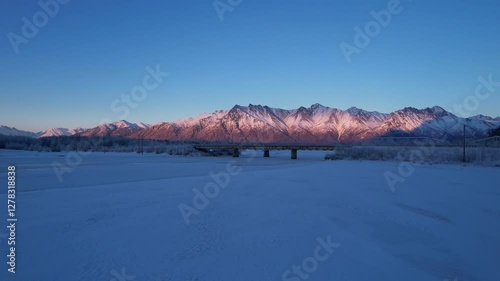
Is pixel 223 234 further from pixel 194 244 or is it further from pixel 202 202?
pixel 202 202

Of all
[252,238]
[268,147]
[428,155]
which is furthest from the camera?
[268,147]

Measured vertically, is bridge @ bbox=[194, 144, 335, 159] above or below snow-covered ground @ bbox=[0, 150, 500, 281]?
A: above

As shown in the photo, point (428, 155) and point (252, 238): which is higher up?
point (428, 155)

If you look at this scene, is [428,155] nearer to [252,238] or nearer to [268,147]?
[252,238]

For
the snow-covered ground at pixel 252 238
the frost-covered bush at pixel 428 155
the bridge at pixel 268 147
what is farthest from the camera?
the bridge at pixel 268 147

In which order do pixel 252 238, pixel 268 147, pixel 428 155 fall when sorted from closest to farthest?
pixel 252 238 < pixel 428 155 < pixel 268 147

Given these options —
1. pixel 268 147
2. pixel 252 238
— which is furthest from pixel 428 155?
pixel 268 147

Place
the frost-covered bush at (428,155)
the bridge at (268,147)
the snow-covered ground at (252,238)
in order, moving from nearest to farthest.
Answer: the snow-covered ground at (252,238), the frost-covered bush at (428,155), the bridge at (268,147)

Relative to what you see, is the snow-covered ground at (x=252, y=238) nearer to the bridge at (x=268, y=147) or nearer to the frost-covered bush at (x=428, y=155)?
the frost-covered bush at (x=428, y=155)

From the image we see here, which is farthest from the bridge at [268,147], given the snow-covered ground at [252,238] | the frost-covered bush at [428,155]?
the snow-covered ground at [252,238]

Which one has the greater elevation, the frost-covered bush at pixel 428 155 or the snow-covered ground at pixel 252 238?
the frost-covered bush at pixel 428 155

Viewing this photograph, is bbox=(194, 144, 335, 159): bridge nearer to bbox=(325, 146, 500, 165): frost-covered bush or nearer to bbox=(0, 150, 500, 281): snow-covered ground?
bbox=(325, 146, 500, 165): frost-covered bush

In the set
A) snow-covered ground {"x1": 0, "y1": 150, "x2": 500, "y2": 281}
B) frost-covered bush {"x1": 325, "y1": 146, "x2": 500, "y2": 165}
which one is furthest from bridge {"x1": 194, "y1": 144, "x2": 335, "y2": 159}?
snow-covered ground {"x1": 0, "y1": 150, "x2": 500, "y2": 281}

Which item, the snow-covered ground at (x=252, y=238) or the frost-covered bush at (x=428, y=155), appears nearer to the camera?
the snow-covered ground at (x=252, y=238)
